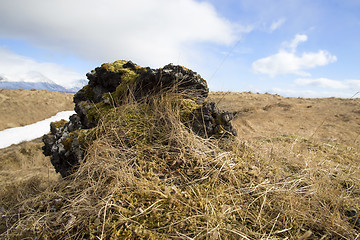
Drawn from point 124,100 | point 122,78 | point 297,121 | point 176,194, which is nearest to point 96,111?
point 124,100

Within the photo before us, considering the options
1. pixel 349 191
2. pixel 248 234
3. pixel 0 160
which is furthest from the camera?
pixel 0 160

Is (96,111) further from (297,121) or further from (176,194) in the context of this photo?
(297,121)

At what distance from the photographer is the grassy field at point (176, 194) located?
1.84 metres

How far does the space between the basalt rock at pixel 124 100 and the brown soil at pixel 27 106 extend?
23.2 m

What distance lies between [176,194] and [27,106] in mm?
29606

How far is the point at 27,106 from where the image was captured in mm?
23438

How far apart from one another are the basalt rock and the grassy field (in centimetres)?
39

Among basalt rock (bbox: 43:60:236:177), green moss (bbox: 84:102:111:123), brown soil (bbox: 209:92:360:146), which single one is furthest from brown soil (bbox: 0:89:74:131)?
brown soil (bbox: 209:92:360:146)

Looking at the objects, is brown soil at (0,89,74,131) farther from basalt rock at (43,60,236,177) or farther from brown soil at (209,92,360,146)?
brown soil at (209,92,360,146)

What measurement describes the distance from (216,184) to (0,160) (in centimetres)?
1353

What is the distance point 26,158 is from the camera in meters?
10.9

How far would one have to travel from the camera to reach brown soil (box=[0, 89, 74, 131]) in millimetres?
21405

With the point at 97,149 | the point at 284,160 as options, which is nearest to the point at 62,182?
the point at 97,149

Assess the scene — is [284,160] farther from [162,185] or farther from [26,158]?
[26,158]
